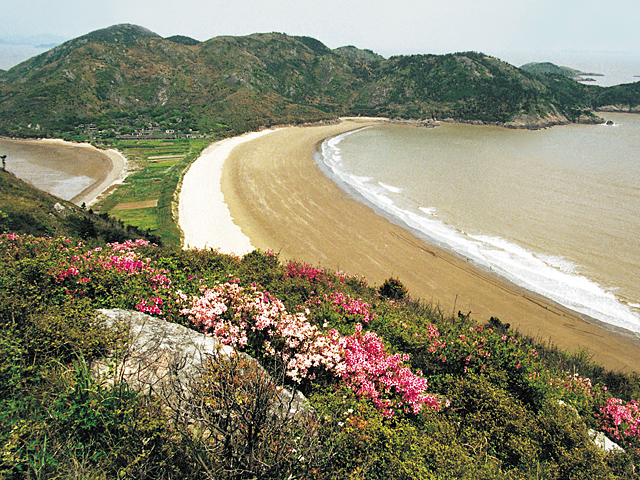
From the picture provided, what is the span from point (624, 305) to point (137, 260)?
22843 mm

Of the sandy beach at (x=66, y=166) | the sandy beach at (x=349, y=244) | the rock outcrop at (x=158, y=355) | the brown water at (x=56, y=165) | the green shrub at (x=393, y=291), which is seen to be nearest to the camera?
the rock outcrop at (x=158, y=355)

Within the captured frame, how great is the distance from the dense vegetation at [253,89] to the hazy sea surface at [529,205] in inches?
1712

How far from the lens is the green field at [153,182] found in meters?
29.6

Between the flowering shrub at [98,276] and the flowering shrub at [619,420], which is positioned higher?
the flowering shrub at [98,276]

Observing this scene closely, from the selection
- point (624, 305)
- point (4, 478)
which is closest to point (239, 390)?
point (4, 478)

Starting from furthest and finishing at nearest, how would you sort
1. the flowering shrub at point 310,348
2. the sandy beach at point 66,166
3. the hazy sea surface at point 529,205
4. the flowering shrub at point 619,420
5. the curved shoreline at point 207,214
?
the sandy beach at point 66,166 → the curved shoreline at point 207,214 → the hazy sea surface at point 529,205 → the flowering shrub at point 619,420 → the flowering shrub at point 310,348

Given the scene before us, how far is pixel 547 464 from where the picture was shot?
6.18m

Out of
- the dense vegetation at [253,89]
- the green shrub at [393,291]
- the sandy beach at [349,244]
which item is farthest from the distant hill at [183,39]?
the green shrub at [393,291]

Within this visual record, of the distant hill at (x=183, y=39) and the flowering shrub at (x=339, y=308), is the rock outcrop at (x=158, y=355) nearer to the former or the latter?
the flowering shrub at (x=339, y=308)

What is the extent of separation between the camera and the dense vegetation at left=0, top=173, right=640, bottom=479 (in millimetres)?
3943

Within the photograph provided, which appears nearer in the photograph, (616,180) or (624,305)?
(624,305)

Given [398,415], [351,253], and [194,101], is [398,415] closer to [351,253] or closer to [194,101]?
[351,253]

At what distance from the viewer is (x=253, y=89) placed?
115 meters

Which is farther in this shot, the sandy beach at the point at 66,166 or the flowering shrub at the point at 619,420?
the sandy beach at the point at 66,166
